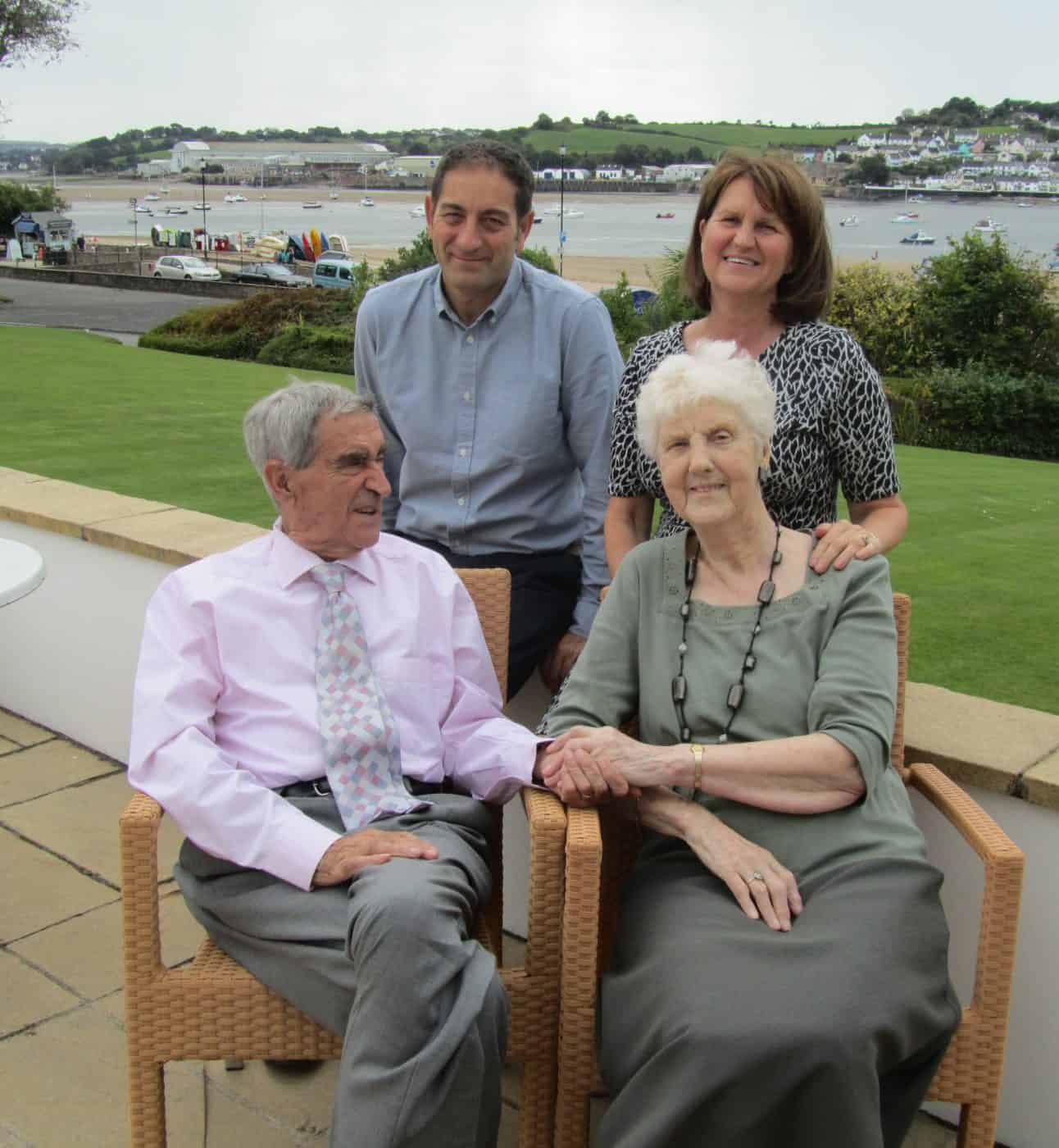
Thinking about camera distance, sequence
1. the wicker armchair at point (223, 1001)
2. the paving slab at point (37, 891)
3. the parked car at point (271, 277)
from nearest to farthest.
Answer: the wicker armchair at point (223, 1001) → the paving slab at point (37, 891) → the parked car at point (271, 277)

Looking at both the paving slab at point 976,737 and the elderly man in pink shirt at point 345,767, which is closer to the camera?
the elderly man in pink shirt at point 345,767

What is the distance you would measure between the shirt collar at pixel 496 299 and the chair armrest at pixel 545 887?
49.8 inches

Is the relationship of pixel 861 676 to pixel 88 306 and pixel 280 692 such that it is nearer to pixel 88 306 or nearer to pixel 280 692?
pixel 280 692

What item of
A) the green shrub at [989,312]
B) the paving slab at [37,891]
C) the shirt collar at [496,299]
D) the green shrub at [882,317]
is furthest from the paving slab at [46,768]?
the green shrub at [882,317]

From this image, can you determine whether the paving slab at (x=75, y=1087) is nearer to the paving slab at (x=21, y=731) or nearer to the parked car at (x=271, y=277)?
the paving slab at (x=21, y=731)

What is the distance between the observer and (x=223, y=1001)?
6.88 ft

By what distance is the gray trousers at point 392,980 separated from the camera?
186cm

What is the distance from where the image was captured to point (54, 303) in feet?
118

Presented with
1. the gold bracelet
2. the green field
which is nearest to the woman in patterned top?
the gold bracelet

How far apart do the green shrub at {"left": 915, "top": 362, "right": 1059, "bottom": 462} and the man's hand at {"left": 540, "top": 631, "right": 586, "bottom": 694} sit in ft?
49.9

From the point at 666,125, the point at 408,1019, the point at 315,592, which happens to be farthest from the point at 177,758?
the point at 666,125

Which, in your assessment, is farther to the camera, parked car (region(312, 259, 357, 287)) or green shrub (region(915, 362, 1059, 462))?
parked car (region(312, 259, 357, 287))

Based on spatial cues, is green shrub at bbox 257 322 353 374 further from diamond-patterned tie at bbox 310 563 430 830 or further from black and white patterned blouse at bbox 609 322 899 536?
diamond-patterned tie at bbox 310 563 430 830

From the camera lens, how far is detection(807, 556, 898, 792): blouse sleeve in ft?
6.91
